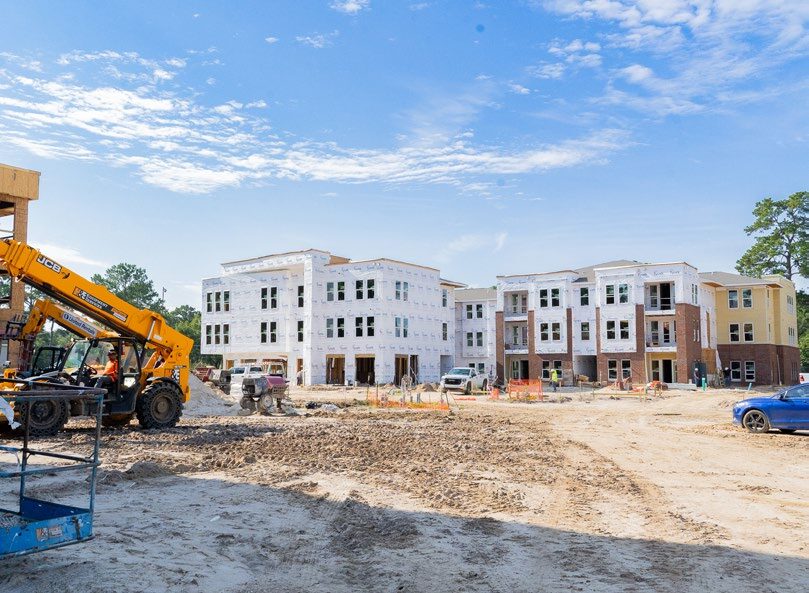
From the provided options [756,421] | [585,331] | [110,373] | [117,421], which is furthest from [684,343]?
[110,373]

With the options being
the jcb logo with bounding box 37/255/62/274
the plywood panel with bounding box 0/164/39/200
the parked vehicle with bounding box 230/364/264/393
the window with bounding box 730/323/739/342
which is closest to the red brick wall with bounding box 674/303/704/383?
the window with bounding box 730/323/739/342

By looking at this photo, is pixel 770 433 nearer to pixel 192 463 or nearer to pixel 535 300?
pixel 192 463

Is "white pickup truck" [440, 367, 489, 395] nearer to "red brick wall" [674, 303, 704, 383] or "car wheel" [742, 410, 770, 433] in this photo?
"red brick wall" [674, 303, 704, 383]

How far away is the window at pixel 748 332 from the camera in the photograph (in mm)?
61438

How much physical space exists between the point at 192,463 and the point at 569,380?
157 ft

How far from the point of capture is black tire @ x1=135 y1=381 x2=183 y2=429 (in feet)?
63.6

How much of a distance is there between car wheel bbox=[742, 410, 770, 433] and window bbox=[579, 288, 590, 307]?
129 feet

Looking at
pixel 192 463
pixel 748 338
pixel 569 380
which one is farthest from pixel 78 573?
pixel 748 338

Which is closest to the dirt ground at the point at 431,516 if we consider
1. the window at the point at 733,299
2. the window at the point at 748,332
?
the window at the point at 748,332

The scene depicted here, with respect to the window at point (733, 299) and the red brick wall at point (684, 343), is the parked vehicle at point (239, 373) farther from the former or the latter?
the window at point (733, 299)

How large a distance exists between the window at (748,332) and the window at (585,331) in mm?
14414

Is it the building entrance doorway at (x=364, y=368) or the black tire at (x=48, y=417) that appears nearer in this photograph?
the black tire at (x=48, y=417)

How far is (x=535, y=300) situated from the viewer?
6156 centimetres

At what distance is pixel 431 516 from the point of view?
9.69 m
